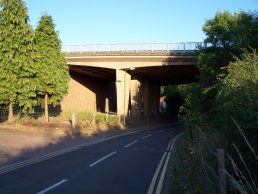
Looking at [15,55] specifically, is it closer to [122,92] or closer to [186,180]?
[186,180]

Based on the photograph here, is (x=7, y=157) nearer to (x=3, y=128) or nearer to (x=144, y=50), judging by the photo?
(x=3, y=128)

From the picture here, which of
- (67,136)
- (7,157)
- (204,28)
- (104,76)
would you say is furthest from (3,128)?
(104,76)

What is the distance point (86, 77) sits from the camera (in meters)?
73.4

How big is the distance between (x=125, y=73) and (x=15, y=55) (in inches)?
1083

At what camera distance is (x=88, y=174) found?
13906mm

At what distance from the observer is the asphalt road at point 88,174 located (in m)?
11.4

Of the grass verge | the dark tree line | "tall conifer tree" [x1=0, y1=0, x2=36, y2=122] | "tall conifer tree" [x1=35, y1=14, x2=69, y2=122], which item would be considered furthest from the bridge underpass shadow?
the grass verge

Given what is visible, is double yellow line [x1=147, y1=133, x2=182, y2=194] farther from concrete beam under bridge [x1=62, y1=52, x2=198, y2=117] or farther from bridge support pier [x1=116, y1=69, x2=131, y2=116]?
bridge support pier [x1=116, y1=69, x2=131, y2=116]

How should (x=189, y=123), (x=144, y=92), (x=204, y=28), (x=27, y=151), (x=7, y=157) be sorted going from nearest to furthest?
(x=7, y=157) < (x=27, y=151) < (x=189, y=123) < (x=204, y=28) < (x=144, y=92)

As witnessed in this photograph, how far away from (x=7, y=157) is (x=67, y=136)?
37.0ft

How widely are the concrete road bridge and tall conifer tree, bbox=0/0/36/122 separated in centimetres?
1824

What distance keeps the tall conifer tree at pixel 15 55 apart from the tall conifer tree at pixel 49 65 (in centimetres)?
127

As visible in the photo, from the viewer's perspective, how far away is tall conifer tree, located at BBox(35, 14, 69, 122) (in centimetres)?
3341

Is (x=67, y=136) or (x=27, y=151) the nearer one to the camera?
(x=27, y=151)
